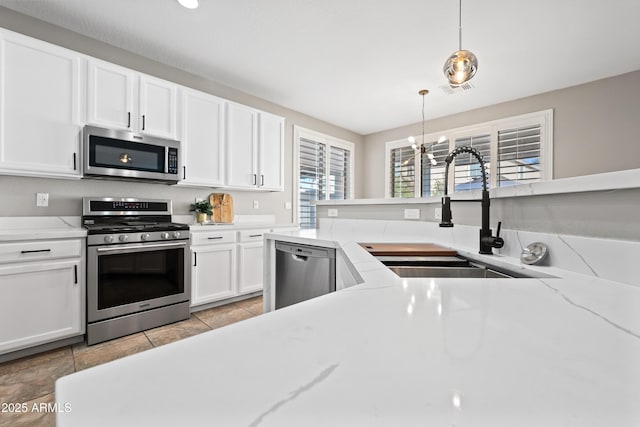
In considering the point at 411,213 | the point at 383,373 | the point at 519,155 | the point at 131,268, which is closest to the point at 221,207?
the point at 131,268

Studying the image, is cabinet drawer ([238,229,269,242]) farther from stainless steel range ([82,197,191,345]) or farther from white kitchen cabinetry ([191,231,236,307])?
stainless steel range ([82,197,191,345])

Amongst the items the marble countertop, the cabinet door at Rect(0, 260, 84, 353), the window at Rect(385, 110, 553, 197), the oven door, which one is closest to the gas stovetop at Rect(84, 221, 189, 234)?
the oven door

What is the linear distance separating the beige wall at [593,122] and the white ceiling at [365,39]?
176mm

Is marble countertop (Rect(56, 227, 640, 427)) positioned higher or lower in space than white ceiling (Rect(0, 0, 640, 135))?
lower

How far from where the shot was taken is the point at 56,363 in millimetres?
1949

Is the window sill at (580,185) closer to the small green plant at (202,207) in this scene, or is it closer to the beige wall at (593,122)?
the small green plant at (202,207)

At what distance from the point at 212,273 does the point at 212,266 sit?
70mm

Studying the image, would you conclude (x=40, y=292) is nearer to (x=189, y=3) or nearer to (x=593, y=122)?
(x=189, y=3)

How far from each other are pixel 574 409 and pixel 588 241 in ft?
2.84

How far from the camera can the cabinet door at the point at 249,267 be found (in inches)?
125

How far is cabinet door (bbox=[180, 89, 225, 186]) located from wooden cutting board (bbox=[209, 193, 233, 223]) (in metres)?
0.29

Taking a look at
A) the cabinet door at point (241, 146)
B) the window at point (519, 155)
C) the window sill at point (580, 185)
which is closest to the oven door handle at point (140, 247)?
the cabinet door at point (241, 146)

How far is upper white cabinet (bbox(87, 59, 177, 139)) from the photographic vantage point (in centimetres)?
238

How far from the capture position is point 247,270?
323 centimetres
